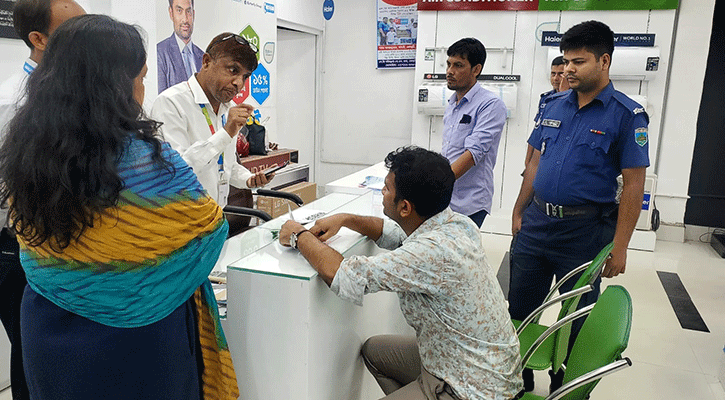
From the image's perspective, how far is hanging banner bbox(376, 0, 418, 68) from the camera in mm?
6227

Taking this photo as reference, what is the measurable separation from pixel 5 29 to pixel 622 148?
2.77 meters

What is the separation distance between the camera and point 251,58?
2.16m

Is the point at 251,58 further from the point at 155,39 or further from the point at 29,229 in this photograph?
the point at 155,39

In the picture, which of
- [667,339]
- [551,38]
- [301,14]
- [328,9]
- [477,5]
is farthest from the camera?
[328,9]

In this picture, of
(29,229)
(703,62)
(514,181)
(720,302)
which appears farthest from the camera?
(514,181)


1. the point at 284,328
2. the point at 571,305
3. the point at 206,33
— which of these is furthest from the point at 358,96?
the point at 284,328

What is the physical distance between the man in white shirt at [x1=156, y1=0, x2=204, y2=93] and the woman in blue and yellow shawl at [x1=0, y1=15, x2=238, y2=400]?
8.45ft

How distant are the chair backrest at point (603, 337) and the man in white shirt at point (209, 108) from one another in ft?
4.73

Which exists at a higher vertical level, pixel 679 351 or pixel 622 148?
pixel 622 148

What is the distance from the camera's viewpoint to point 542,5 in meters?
5.24

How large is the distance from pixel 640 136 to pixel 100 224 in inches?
81.3

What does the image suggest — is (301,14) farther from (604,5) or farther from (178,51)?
(604,5)

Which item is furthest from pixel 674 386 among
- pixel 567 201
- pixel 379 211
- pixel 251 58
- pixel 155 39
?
pixel 155 39

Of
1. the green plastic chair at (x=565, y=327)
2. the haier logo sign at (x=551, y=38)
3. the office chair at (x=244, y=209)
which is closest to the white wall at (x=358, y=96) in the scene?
the haier logo sign at (x=551, y=38)
